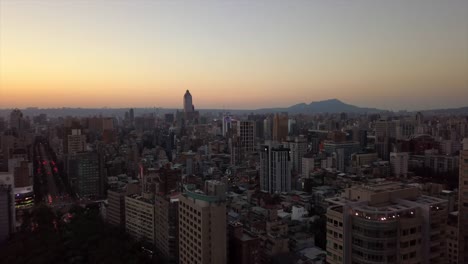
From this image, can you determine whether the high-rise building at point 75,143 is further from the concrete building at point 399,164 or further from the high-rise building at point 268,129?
the concrete building at point 399,164

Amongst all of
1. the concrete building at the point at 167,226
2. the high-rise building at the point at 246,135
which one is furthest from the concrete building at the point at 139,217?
the high-rise building at the point at 246,135

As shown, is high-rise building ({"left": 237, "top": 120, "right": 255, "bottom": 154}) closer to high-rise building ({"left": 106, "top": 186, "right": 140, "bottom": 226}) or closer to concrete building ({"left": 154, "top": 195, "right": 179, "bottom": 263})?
high-rise building ({"left": 106, "top": 186, "right": 140, "bottom": 226})

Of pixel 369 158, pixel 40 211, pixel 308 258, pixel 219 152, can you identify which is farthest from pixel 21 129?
pixel 308 258

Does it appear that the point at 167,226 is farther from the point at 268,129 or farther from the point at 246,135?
the point at 268,129

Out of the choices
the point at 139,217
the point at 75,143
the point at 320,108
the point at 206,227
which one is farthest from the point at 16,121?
the point at 320,108

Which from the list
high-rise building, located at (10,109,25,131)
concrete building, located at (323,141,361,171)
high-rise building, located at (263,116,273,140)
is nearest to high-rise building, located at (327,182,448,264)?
concrete building, located at (323,141,361,171)
